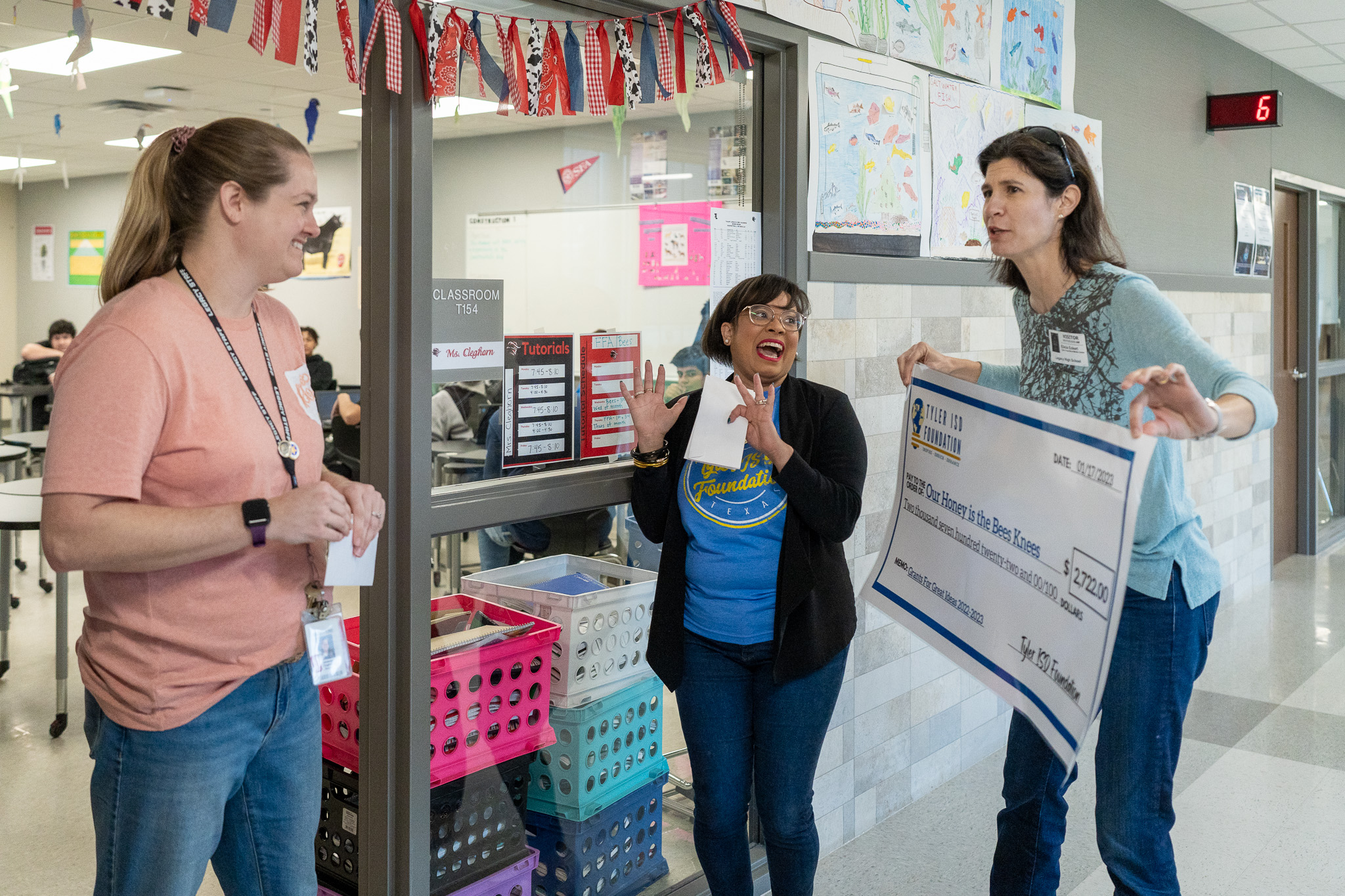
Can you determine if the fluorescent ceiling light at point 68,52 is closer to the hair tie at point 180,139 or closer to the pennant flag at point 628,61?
the hair tie at point 180,139

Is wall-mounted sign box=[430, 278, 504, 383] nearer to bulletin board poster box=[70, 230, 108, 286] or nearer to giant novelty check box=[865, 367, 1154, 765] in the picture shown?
giant novelty check box=[865, 367, 1154, 765]

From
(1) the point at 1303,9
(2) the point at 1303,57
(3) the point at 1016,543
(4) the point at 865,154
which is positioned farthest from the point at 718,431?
(2) the point at 1303,57

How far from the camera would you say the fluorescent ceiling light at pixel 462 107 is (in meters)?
2.08

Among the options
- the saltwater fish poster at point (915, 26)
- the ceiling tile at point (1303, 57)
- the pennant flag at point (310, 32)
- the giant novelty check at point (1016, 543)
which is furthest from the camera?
the ceiling tile at point (1303, 57)

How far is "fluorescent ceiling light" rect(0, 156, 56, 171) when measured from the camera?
8.52 feet

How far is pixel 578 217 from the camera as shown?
2.49m

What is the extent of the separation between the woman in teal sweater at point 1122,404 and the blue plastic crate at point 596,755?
1.00 m

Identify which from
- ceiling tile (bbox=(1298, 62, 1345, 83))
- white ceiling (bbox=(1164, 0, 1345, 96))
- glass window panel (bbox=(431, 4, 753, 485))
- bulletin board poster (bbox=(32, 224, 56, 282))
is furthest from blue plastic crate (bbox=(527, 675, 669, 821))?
ceiling tile (bbox=(1298, 62, 1345, 83))

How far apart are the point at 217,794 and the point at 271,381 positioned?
577 millimetres

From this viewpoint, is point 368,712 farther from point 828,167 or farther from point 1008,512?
point 828,167

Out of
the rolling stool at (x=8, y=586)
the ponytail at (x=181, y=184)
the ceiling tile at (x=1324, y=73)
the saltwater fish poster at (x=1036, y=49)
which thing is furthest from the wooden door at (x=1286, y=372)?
the ponytail at (x=181, y=184)

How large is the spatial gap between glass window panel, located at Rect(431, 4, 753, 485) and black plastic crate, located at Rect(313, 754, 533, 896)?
2.17 feet

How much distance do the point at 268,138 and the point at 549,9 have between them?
98cm

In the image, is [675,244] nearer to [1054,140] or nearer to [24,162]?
[1054,140]
